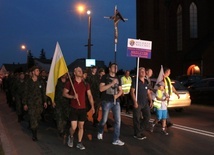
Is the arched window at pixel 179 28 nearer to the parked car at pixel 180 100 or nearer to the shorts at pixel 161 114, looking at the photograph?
the parked car at pixel 180 100

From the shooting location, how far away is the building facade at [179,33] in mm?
45219

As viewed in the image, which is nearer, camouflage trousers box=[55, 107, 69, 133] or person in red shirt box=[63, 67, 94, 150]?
person in red shirt box=[63, 67, 94, 150]

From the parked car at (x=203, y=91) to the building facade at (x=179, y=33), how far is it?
20.4 m

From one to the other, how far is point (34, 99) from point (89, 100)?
70.7 inches

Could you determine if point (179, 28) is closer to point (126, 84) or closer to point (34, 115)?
point (126, 84)

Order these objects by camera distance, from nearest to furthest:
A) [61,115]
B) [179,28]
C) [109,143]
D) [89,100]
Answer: [89,100] < [109,143] < [61,115] < [179,28]

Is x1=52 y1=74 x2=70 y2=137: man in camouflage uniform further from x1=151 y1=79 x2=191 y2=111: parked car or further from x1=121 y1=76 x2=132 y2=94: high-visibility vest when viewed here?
x1=151 y1=79 x2=191 y2=111: parked car

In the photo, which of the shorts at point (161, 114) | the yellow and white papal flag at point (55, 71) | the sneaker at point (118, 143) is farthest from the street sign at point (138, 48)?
the sneaker at point (118, 143)

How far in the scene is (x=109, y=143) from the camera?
33.3ft

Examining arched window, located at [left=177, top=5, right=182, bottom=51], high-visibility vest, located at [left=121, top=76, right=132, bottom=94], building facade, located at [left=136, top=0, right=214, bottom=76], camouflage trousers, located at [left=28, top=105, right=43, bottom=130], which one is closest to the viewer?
camouflage trousers, located at [left=28, top=105, right=43, bottom=130]

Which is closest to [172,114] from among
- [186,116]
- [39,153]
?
[186,116]

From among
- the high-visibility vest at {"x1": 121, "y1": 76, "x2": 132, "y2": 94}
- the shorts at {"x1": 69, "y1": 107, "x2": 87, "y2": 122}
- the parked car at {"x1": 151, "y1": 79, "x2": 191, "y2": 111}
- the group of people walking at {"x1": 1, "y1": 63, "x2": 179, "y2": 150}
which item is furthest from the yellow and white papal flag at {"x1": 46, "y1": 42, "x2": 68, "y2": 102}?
the parked car at {"x1": 151, "y1": 79, "x2": 191, "y2": 111}

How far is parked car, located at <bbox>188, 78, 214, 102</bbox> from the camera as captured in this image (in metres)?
22.2

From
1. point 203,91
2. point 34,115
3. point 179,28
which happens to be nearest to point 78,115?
point 34,115
